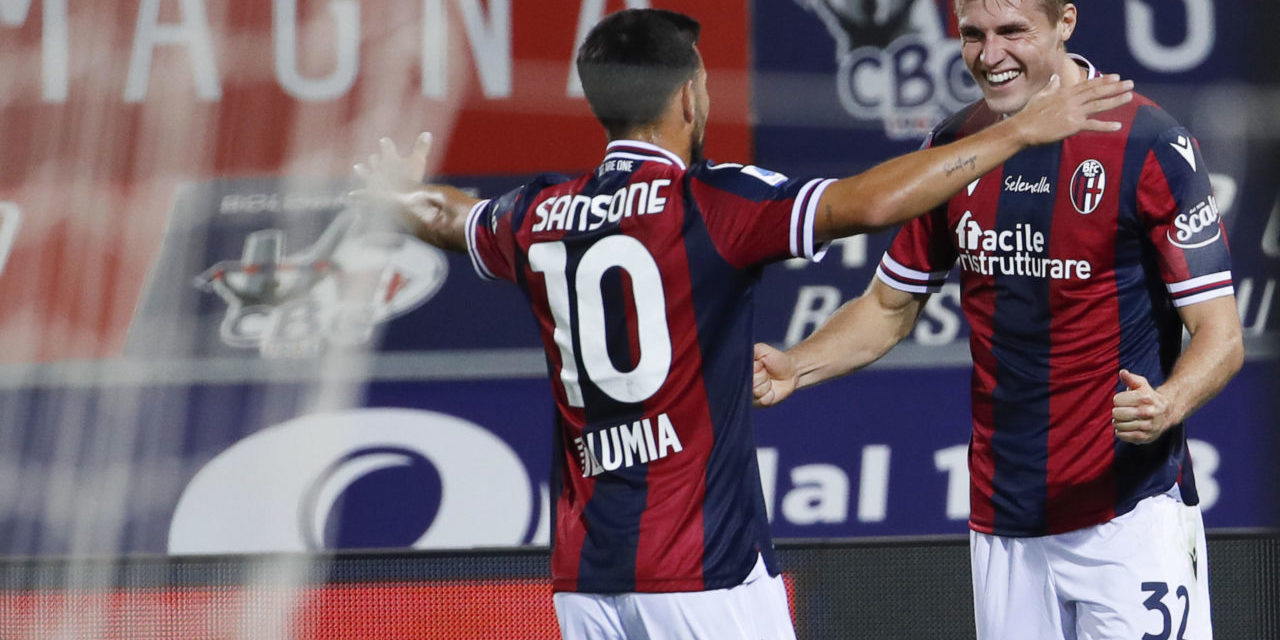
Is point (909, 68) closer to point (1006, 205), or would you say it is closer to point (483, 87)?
point (483, 87)

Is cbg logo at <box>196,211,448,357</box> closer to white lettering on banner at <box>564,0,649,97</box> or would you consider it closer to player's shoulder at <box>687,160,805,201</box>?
white lettering on banner at <box>564,0,649,97</box>

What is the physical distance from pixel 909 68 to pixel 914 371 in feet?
2.52

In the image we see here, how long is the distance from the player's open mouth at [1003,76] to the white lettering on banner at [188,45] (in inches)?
87.6

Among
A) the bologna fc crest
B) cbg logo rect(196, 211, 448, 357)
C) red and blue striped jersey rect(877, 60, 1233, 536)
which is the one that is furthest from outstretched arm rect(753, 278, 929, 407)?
cbg logo rect(196, 211, 448, 357)

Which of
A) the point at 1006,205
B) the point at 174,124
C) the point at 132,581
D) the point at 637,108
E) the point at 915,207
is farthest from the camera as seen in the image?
the point at 174,124

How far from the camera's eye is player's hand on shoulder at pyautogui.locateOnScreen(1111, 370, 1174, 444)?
1.97 meters

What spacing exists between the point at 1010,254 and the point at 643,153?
61 cm

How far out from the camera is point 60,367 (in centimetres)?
383

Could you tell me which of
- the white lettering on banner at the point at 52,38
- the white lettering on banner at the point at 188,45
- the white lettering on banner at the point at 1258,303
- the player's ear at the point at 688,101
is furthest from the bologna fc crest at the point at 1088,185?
the white lettering on banner at the point at 52,38

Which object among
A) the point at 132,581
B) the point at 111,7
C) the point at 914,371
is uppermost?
the point at 111,7

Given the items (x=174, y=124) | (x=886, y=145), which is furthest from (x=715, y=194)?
(x=174, y=124)

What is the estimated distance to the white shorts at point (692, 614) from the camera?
2.03 m

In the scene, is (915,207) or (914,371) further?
(914,371)

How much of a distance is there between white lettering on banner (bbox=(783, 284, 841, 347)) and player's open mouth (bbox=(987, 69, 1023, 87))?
162 centimetres
